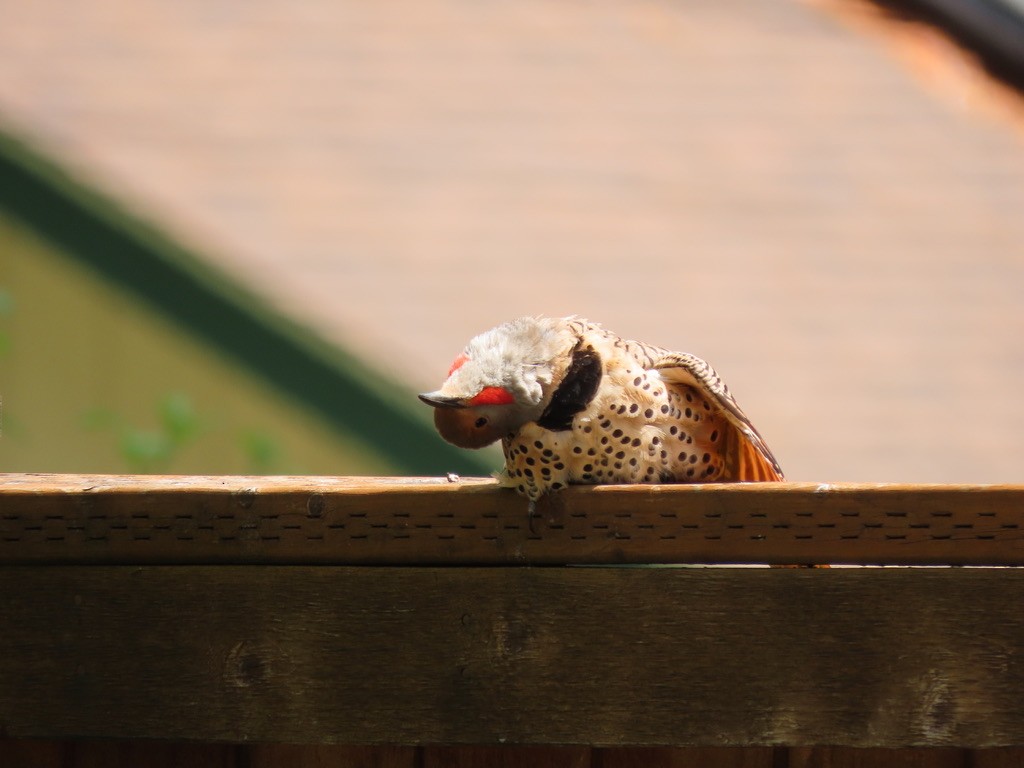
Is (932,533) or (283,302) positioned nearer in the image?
(932,533)

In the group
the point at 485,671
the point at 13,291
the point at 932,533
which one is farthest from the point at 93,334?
the point at 932,533

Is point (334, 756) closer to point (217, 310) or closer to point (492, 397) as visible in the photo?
point (492, 397)

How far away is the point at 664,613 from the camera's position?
1.34m

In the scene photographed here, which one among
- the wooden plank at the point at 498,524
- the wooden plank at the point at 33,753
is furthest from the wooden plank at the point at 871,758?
the wooden plank at the point at 33,753

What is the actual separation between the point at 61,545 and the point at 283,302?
103 inches

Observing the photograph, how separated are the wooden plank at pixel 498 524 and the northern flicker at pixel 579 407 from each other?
0.08 m

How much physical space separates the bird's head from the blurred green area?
8.30 ft

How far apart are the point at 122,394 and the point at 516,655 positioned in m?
3.09

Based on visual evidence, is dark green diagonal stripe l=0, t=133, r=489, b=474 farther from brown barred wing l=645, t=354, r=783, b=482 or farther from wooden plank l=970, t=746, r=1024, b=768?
wooden plank l=970, t=746, r=1024, b=768

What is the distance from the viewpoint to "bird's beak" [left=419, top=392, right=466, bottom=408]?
4.67ft

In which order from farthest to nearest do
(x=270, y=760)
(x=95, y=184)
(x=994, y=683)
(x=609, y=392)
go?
1. (x=95, y=184)
2. (x=609, y=392)
3. (x=270, y=760)
4. (x=994, y=683)

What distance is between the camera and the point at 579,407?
157 cm

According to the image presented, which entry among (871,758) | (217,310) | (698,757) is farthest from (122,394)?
(871,758)

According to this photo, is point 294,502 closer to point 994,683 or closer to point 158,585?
point 158,585
